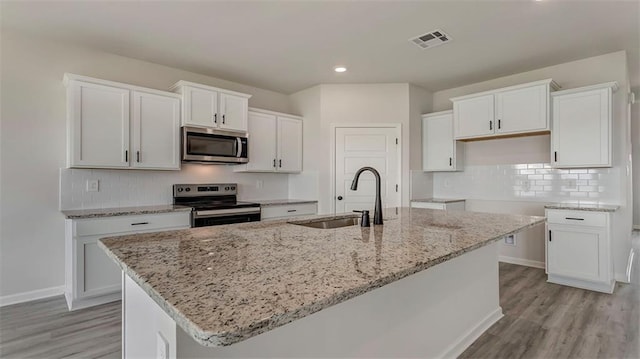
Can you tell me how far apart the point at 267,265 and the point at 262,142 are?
3.45m

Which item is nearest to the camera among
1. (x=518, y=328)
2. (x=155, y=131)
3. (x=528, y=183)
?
(x=518, y=328)

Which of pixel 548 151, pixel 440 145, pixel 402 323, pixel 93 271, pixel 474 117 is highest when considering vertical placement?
pixel 474 117

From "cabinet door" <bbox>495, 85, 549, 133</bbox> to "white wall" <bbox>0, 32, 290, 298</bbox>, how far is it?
172 inches

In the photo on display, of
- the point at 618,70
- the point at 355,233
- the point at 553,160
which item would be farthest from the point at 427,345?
the point at 618,70

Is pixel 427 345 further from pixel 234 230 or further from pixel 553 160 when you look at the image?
pixel 553 160

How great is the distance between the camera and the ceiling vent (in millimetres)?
3018

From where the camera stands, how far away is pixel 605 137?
3309 millimetres

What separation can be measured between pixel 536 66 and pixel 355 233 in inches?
143

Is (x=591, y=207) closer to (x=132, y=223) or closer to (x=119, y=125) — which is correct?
(x=132, y=223)

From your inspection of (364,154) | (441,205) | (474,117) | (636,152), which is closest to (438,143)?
(474,117)

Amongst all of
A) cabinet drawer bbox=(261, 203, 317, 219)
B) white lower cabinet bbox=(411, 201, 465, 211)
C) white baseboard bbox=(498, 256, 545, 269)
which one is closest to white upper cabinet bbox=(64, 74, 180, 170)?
cabinet drawer bbox=(261, 203, 317, 219)

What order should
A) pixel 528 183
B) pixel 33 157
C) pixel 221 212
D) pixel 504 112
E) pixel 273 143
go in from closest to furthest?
pixel 33 157 < pixel 221 212 < pixel 504 112 < pixel 528 183 < pixel 273 143

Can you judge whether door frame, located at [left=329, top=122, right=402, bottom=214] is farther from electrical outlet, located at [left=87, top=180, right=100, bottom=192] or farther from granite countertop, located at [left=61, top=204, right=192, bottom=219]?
electrical outlet, located at [left=87, top=180, right=100, bottom=192]

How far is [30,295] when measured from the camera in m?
3.02
